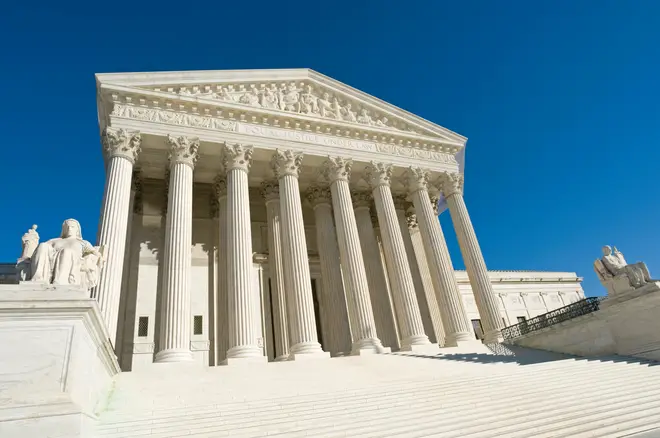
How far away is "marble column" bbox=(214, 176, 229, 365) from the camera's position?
19.3 meters

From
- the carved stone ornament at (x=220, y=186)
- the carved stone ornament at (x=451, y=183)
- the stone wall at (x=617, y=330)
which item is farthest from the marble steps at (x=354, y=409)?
the carved stone ornament at (x=451, y=183)

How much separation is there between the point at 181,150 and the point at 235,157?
2.63m

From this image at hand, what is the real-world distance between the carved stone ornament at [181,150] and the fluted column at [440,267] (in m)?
13.4

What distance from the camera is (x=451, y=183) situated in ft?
84.2

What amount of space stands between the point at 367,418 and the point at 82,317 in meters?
6.42

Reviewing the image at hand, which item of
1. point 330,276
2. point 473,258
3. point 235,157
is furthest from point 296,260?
point 473,258

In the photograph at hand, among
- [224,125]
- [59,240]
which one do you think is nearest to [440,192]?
[224,125]

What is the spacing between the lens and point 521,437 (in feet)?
26.2

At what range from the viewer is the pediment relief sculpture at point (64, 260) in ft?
24.3

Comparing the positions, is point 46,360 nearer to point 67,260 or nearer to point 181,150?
point 67,260

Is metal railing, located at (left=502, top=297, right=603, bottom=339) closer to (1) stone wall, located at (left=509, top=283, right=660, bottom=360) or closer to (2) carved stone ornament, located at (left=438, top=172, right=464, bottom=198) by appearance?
(1) stone wall, located at (left=509, top=283, right=660, bottom=360)

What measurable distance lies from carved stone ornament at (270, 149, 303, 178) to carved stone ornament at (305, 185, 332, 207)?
3.66 meters

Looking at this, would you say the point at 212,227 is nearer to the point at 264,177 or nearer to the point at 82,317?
the point at 264,177

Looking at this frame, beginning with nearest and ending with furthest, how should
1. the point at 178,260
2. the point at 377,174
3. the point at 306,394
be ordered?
the point at 306,394
the point at 178,260
the point at 377,174
